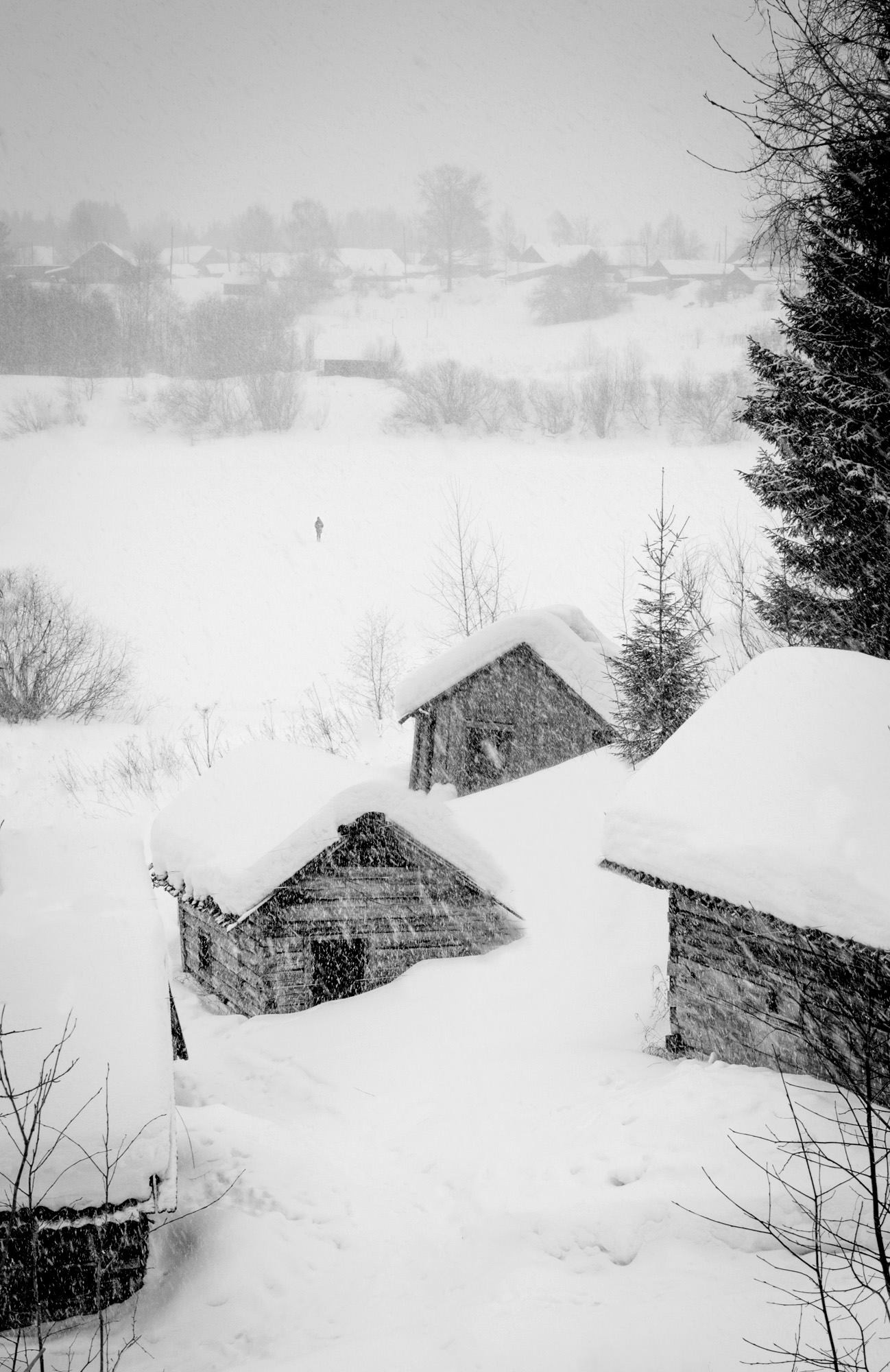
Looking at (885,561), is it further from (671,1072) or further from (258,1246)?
(258,1246)

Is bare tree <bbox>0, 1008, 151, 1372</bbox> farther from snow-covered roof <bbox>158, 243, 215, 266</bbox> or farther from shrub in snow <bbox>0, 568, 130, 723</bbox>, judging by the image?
snow-covered roof <bbox>158, 243, 215, 266</bbox>

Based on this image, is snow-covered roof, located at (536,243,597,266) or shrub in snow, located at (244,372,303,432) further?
snow-covered roof, located at (536,243,597,266)

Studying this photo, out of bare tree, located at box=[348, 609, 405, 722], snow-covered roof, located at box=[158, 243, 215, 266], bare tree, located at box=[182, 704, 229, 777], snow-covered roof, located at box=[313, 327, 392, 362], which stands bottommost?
bare tree, located at box=[182, 704, 229, 777]

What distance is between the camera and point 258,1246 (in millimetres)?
6957

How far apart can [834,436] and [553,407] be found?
6208cm

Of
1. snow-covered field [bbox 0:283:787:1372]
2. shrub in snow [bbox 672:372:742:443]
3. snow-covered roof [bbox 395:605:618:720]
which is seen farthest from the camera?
shrub in snow [bbox 672:372:742:443]

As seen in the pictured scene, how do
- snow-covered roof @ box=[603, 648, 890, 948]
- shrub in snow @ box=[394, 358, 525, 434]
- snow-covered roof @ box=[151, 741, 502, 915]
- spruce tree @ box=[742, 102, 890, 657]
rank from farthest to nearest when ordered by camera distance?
shrub in snow @ box=[394, 358, 525, 434]
snow-covered roof @ box=[151, 741, 502, 915]
spruce tree @ box=[742, 102, 890, 657]
snow-covered roof @ box=[603, 648, 890, 948]

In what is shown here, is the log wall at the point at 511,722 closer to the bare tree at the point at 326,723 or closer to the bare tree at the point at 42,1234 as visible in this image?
the bare tree at the point at 326,723

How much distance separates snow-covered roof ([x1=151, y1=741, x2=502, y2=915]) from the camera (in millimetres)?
12547

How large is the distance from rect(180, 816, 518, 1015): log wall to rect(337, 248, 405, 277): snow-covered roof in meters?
118

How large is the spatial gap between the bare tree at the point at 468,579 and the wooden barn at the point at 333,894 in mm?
20013

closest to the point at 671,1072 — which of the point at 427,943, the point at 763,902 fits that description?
the point at 763,902

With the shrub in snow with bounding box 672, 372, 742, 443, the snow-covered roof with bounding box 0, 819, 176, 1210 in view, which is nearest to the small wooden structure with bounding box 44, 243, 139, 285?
the shrub in snow with bounding box 672, 372, 742, 443

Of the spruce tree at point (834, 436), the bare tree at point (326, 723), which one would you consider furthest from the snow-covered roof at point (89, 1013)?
the bare tree at point (326, 723)
